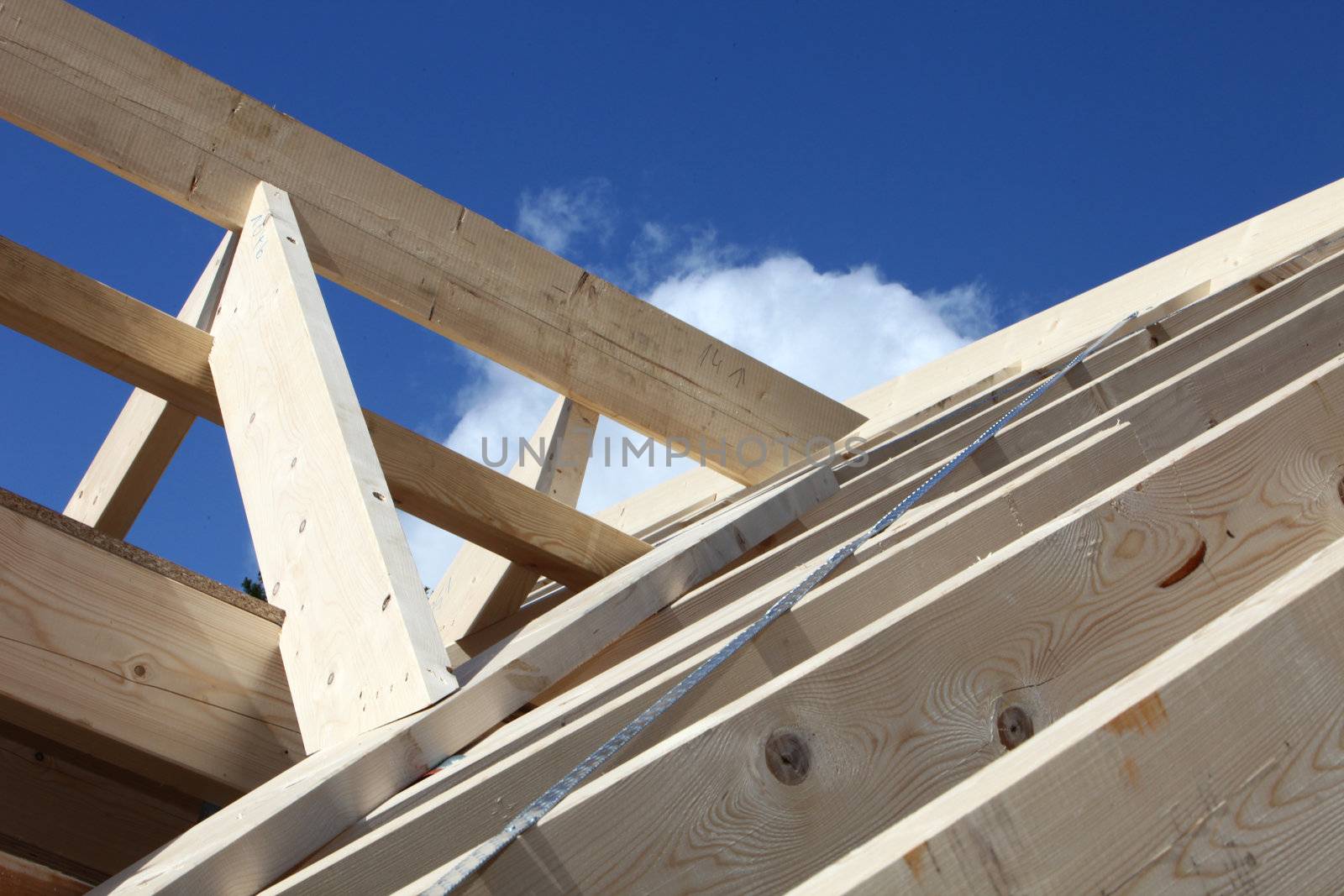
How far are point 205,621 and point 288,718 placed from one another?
0.23m

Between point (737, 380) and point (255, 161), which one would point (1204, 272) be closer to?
point (737, 380)

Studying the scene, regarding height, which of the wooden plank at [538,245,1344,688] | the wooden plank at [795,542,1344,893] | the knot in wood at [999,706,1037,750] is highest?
the wooden plank at [538,245,1344,688]

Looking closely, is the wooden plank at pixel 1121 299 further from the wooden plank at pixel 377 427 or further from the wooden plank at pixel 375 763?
the wooden plank at pixel 375 763

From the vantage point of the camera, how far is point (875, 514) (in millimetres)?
2363

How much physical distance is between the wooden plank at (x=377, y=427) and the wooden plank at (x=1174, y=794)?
2031 mm

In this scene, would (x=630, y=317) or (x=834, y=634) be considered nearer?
(x=834, y=634)

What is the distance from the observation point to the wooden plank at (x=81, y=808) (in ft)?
8.74

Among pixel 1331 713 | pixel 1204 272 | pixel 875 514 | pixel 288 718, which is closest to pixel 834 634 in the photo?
pixel 1331 713

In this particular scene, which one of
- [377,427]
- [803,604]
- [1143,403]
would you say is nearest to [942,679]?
[803,604]

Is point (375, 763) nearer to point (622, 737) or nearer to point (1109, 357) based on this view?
point (622, 737)

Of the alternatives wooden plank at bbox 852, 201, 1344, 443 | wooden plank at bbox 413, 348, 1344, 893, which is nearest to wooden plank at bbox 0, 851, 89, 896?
wooden plank at bbox 413, 348, 1344, 893

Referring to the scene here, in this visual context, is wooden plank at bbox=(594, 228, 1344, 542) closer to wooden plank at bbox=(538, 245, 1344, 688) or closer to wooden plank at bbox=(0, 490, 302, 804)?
wooden plank at bbox=(538, 245, 1344, 688)

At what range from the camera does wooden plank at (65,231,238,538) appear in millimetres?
3072

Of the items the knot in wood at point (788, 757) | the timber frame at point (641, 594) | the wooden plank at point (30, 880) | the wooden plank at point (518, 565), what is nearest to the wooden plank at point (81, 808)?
the timber frame at point (641, 594)
